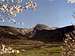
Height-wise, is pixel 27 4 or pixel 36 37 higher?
pixel 27 4

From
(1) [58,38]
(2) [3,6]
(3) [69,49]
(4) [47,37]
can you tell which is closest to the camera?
(2) [3,6]

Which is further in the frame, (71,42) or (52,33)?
(52,33)

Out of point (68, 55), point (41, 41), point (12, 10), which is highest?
point (12, 10)

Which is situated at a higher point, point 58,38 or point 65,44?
point 65,44

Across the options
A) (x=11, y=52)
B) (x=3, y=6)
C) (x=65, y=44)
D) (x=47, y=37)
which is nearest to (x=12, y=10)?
(x=3, y=6)

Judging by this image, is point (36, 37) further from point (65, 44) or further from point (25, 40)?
point (65, 44)

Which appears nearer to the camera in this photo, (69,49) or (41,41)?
(69,49)

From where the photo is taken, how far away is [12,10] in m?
15.1

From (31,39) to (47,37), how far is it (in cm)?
1208

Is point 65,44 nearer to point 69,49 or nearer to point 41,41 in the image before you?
point 69,49

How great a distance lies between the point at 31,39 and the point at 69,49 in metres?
176

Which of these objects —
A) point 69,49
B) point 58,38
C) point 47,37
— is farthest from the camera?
point 47,37

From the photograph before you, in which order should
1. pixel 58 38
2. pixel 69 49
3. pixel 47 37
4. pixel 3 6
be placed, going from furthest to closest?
pixel 47 37 < pixel 58 38 < pixel 69 49 < pixel 3 6

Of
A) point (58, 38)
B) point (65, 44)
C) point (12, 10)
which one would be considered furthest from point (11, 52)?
point (58, 38)
